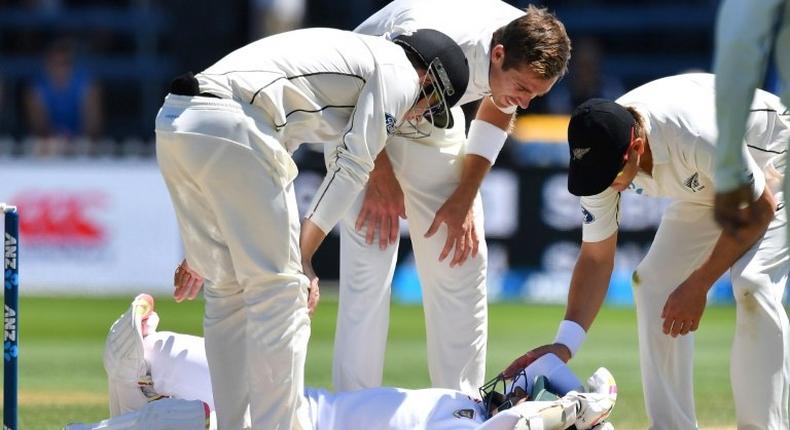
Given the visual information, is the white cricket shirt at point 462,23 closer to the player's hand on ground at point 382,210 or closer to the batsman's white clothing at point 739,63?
the player's hand on ground at point 382,210

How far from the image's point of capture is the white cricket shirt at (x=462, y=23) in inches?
248

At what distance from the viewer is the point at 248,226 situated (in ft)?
16.9

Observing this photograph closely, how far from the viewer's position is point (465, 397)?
18.9ft

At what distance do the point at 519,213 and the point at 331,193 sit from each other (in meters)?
9.00

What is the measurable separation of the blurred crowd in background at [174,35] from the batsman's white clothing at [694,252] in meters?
11.0

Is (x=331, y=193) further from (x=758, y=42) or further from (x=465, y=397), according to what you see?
(x=758, y=42)

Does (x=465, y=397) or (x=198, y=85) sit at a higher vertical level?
(x=198, y=85)

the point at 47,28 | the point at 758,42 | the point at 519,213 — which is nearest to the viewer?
the point at 758,42

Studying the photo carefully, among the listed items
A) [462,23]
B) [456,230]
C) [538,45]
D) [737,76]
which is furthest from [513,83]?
[737,76]

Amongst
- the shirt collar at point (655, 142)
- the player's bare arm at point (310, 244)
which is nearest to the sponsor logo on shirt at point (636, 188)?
the shirt collar at point (655, 142)

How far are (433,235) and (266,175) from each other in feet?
5.09

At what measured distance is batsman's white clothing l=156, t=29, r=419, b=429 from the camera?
5141mm

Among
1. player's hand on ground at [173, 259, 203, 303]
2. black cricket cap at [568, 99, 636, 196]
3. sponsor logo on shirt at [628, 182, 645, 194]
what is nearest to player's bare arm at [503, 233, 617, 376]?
sponsor logo on shirt at [628, 182, 645, 194]

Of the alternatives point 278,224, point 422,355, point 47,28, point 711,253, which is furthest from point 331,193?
point 47,28
